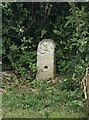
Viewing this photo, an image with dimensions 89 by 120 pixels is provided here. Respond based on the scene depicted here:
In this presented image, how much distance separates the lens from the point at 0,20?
282 inches

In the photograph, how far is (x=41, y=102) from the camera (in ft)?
18.9

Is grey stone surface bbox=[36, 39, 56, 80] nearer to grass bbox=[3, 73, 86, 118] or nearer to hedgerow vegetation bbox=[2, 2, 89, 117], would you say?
hedgerow vegetation bbox=[2, 2, 89, 117]

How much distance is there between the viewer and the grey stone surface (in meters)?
6.95

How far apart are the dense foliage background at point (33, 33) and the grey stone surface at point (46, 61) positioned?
15cm

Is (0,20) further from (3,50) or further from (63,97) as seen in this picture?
(63,97)

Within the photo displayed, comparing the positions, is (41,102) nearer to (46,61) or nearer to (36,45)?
(46,61)

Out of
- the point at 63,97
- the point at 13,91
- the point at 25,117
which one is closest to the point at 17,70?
the point at 13,91

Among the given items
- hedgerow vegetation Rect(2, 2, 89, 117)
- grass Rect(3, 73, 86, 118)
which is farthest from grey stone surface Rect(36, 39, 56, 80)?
grass Rect(3, 73, 86, 118)

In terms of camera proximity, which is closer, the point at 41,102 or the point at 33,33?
the point at 41,102

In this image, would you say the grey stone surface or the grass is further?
the grey stone surface

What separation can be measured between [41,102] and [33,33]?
2383mm

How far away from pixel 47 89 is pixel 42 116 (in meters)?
1.23

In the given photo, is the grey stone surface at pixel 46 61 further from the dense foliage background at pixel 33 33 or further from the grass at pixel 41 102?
the grass at pixel 41 102

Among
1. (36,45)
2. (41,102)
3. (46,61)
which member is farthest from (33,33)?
(41,102)
